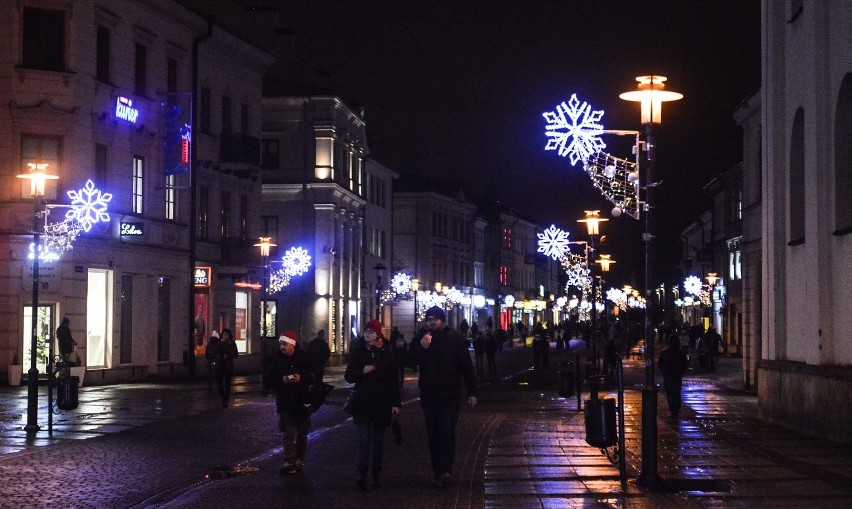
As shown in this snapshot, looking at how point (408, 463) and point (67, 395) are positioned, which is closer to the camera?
point (408, 463)

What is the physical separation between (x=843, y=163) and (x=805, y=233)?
2.02 meters

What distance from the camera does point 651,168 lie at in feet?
52.0

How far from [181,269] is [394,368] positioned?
100 feet

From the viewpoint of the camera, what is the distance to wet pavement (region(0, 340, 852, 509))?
13.8m

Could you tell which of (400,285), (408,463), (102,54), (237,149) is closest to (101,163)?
(102,54)

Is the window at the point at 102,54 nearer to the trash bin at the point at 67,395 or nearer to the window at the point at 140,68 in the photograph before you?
the window at the point at 140,68

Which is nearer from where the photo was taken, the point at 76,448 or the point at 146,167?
the point at 76,448

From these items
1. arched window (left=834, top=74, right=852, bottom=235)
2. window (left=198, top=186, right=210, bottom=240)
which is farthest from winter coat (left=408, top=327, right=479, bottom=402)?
window (left=198, top=186, right=210, bottom=240)

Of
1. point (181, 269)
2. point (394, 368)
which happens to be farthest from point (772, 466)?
point (181, 269)

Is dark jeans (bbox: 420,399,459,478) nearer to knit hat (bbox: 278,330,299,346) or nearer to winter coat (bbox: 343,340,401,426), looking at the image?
winter coat (bbox: 343,340,401,426)

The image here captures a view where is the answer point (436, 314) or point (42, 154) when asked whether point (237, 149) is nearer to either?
point (42, 154)

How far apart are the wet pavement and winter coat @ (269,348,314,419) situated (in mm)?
852

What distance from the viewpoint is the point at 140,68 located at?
41062 millimetres

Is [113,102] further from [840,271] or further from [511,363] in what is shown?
[511,363]
